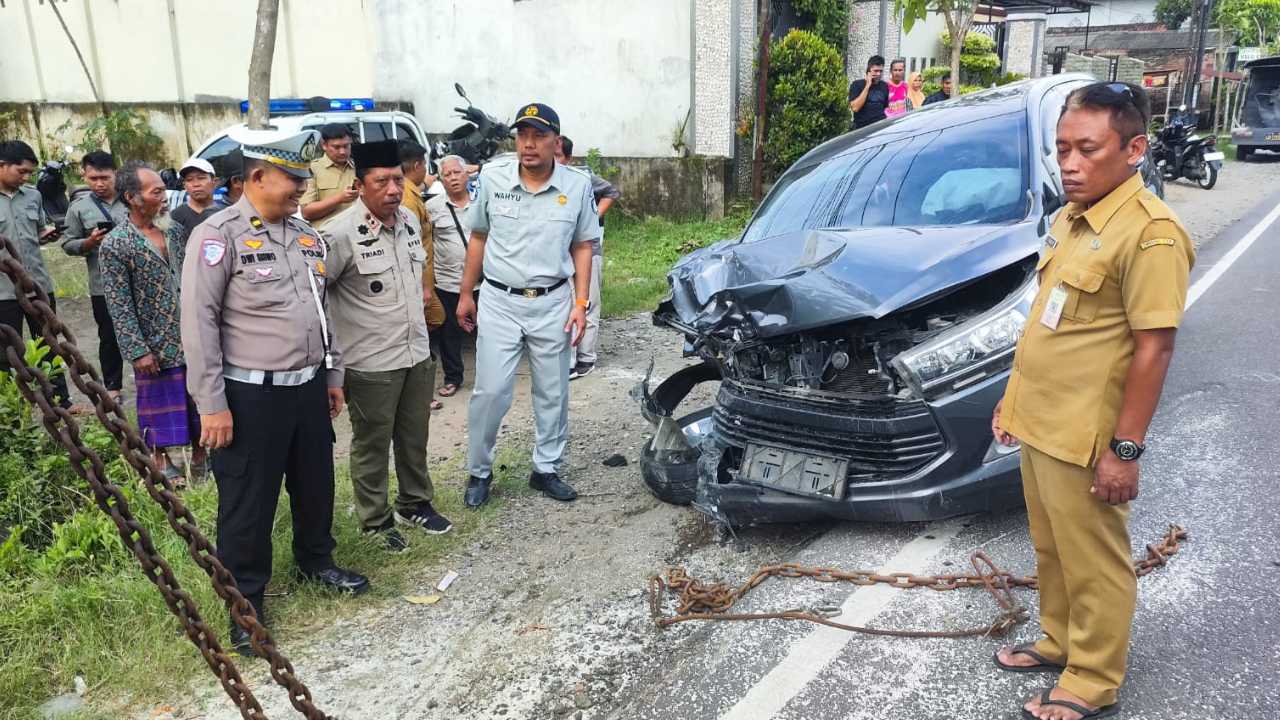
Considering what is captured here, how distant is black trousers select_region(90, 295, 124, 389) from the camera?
593 cm

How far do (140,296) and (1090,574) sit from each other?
4.37 m

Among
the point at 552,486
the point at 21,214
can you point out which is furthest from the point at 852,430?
the point at 21,214

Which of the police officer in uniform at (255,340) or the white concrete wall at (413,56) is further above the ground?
the white concrete wall at (413,56)

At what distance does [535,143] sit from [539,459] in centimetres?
155

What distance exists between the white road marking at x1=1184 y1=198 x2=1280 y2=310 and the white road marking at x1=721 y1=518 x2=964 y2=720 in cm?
444

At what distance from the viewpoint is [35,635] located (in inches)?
128

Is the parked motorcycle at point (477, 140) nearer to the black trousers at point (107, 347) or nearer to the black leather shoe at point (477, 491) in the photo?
the black trousers at point (107, 347)

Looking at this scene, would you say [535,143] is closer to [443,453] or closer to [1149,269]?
[443,453]

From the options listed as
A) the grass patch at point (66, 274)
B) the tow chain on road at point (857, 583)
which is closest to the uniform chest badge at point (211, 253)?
the tow chain on road at point (857, 583)

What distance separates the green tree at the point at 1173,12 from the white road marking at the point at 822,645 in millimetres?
46499

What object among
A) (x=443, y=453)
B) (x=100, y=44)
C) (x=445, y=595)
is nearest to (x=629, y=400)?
(x=443, y=453)

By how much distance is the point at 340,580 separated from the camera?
359 centimetres

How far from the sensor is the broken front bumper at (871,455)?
3.29 metres

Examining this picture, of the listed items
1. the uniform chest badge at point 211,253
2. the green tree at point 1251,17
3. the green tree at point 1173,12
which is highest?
the green tree at point 1173,12
